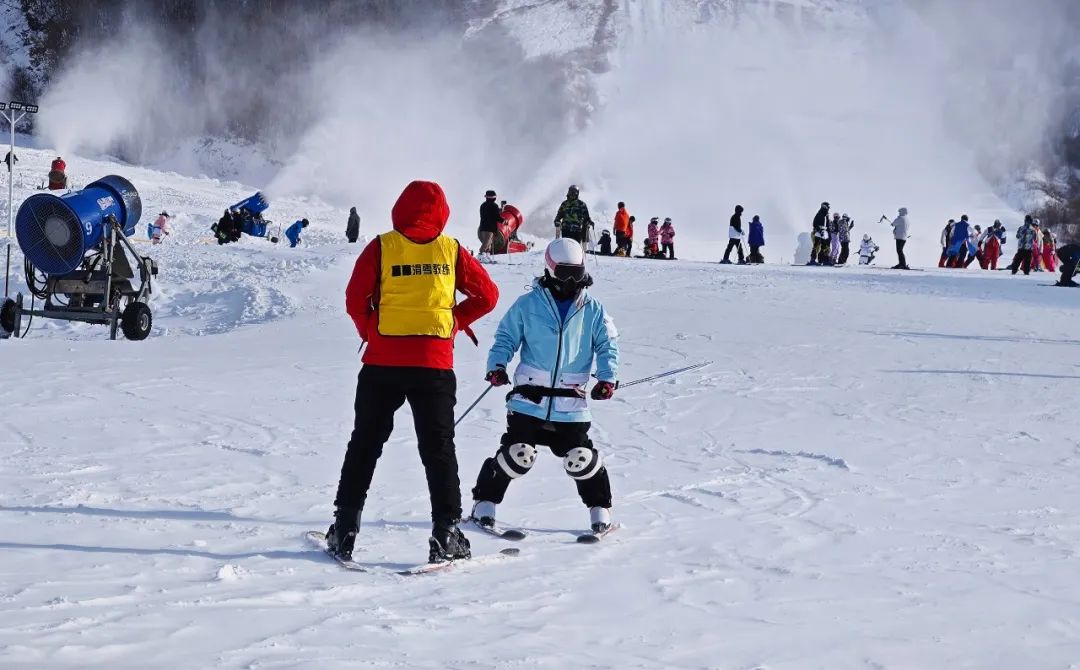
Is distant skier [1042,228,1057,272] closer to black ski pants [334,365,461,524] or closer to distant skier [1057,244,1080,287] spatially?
distant skier [1057,244,1080,287]

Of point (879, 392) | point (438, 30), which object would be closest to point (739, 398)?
point (879, 392)

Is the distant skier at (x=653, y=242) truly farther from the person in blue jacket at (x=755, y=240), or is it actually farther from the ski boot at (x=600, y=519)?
the ski boot at (x=600, y=519)

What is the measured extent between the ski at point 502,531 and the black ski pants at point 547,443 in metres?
0.13

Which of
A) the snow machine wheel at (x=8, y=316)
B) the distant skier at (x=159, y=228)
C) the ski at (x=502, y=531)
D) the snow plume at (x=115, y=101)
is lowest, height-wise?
the ski at (x=502, y=531)

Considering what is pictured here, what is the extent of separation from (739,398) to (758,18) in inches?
2979

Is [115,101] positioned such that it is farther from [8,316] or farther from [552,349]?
[552,349]

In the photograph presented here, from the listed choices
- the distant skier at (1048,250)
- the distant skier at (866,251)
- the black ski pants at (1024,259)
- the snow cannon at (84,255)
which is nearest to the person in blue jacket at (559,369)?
the snow cannon at (84,255)

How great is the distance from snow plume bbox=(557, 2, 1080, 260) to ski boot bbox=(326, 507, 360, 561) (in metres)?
60.3

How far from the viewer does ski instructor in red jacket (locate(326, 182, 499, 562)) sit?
4.52 meters

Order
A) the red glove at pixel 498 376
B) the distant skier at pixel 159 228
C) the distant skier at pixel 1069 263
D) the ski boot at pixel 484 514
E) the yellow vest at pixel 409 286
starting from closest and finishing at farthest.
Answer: the yellow vest at pixel 409 286 < the red glove at pixel 498 376 < the ski boot at pixel 484 514 < the distant skier at pixel 1069 263 < the distant skier at pixel 159 228

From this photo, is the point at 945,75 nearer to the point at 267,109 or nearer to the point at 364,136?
the point at 364,136

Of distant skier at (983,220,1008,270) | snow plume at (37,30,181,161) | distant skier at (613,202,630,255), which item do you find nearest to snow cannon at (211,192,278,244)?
distant skier at (613,202,630,255)

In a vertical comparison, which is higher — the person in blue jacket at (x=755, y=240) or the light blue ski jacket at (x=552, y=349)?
the person in blue jacket at (x=755, y=240)

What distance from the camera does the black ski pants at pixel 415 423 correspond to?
455cm
